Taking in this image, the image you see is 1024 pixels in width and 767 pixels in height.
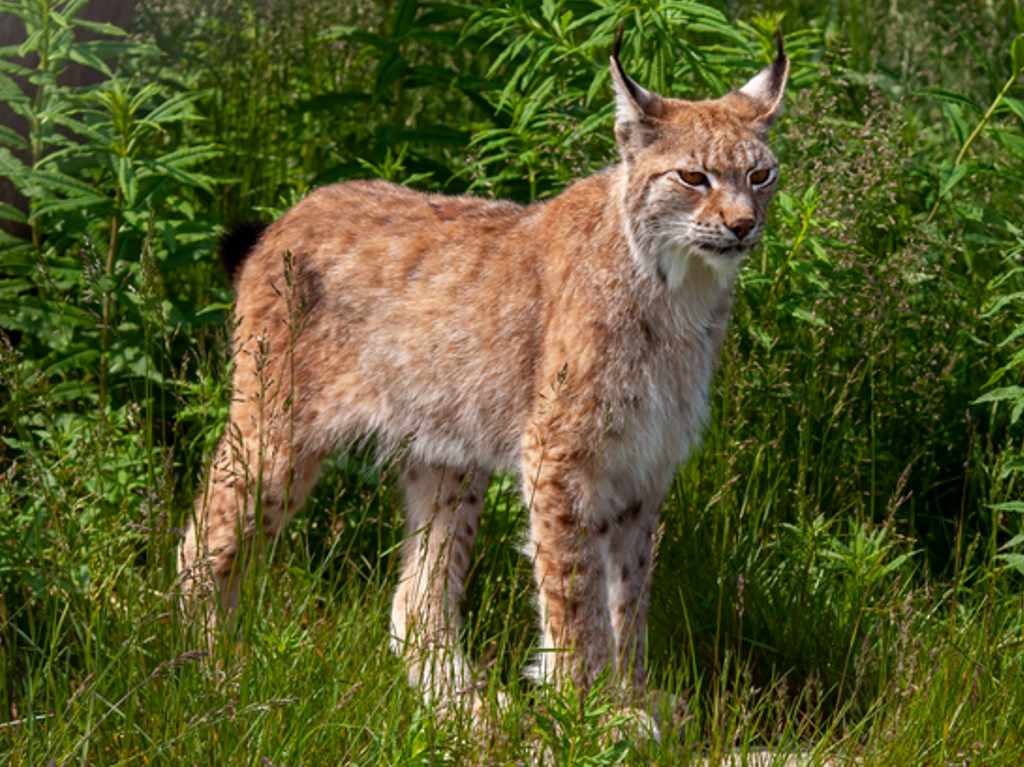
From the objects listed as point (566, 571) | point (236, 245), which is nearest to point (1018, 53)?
point (566, 571)

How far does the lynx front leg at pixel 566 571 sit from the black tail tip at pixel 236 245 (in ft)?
3.75

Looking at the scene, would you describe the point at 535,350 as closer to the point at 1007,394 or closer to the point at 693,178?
the point at 693,178

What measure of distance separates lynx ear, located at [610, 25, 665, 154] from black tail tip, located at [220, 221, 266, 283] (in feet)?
3.78

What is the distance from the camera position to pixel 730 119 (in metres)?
4.49

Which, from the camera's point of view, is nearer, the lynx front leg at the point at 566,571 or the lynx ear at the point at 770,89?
the lynx front leg at the point at 566,571

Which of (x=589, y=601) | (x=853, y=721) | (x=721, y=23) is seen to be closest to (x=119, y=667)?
(x=589, y=601)

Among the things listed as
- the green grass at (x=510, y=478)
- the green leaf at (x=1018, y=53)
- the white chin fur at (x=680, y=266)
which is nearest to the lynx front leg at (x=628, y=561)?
the green grass at (x=510, y=478)

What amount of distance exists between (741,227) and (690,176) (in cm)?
22

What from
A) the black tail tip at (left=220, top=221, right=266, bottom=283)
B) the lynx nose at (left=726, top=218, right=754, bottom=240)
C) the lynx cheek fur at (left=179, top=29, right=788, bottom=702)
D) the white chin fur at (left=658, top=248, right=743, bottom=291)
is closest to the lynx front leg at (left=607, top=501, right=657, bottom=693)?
the lynx cheek fur at (left=179, top=29, right=788, bottom=702)

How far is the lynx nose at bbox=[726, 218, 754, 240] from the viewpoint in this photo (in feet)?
13.9

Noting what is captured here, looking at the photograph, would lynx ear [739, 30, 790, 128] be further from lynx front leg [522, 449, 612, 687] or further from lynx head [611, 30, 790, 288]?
lynx front leg [522, 449, 612, 687]

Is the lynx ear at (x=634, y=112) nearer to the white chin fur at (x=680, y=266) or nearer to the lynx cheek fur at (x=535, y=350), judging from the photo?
the lynx cheek fur at (x=535, y=350)

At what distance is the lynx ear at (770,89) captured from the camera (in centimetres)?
456

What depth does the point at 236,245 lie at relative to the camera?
504 cm
